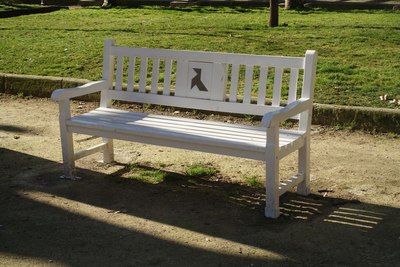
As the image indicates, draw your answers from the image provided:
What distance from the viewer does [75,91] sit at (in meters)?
6.17

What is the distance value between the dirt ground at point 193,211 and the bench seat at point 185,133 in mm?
429

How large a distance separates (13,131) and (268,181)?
349 centimetres

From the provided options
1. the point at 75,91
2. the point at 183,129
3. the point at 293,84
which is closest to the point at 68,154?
the point at 75,91

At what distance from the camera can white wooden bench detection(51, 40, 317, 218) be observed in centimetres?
528

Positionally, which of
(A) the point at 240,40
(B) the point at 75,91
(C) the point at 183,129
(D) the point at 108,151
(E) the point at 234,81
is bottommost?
(D) the point at 108,151

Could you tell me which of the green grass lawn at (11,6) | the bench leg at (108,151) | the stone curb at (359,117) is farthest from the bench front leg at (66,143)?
the green grass lawn at (11,6)

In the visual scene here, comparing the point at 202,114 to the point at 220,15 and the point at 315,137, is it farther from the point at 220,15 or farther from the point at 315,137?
the point at 220,15

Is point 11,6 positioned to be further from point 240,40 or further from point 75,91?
point 75,91

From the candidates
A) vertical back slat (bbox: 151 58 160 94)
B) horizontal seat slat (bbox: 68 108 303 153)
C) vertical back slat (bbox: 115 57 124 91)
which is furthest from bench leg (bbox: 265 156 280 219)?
vertical back slat (bbox: 115 57 124 91)

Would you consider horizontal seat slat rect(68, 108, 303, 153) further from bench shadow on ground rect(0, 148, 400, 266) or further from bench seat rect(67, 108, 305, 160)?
bench shadow on ground rect(0, 148, 400, 266)

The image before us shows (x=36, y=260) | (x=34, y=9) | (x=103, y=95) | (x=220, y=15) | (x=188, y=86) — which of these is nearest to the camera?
(x=36, y=260)

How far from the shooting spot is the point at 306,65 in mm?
5570

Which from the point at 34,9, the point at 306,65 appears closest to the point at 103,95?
the point at 306,65

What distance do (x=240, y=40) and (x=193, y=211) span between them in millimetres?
5952
